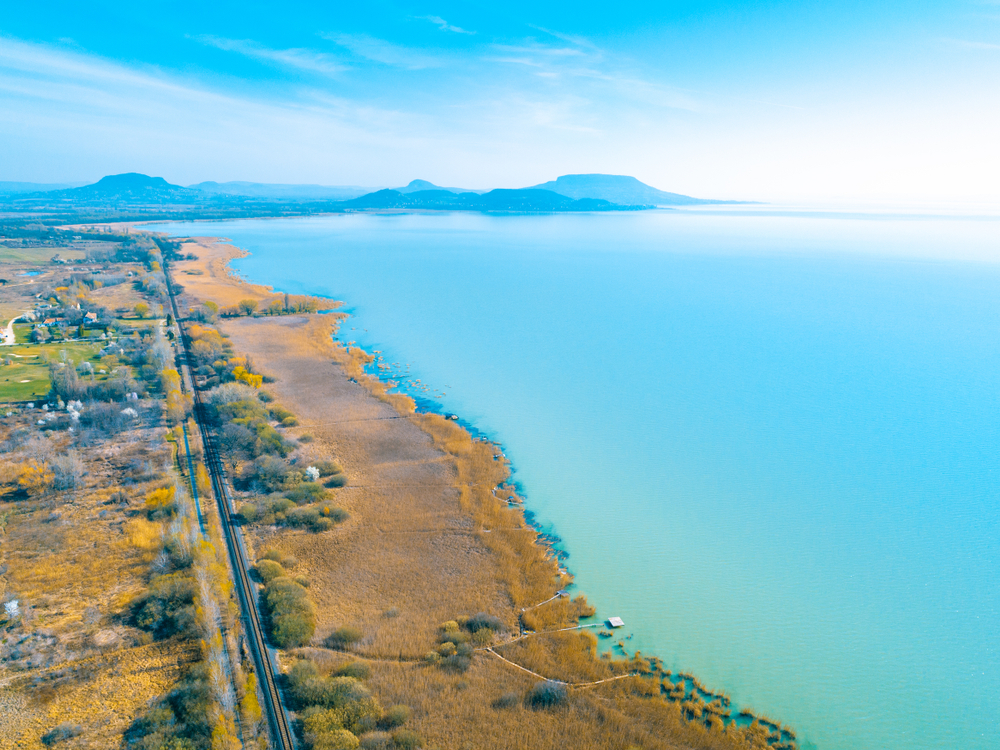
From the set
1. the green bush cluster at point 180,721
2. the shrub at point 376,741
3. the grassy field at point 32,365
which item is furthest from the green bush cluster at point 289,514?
the grassy field at point 32,365

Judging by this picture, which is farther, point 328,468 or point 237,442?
point 237,442

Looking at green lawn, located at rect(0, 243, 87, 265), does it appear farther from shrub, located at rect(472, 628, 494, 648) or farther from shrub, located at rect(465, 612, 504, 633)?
shrub, located at rect(472, 628, 494, 648)

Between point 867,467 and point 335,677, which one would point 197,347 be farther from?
point 867,467

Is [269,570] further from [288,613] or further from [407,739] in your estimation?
[407,739]

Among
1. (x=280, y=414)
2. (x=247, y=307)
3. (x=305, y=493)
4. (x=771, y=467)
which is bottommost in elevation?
(x=305, y=493)

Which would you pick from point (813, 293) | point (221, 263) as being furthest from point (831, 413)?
point (221, 263)

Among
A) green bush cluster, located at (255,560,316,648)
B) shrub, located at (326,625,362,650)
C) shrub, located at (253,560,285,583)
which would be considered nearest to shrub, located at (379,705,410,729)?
shrub, located at (326,625,362,650)

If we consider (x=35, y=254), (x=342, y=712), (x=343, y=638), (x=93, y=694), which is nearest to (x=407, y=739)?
(x=342, y=712)
